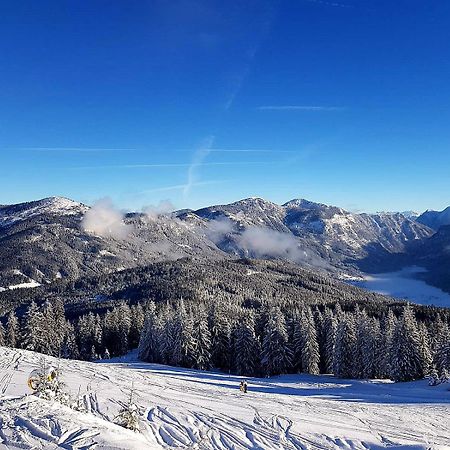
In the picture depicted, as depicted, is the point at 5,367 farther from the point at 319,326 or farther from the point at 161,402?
the point at 319,326

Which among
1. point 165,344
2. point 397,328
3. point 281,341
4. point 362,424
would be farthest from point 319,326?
point 362,424

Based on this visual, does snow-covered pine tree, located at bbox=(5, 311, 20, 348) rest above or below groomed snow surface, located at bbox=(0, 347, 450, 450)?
above

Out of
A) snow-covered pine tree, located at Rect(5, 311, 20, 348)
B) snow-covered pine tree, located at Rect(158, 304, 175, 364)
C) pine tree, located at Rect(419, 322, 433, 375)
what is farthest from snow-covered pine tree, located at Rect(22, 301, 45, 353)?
pine tree, located at Rect(419, 322, 433, 375)

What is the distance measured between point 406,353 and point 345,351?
32.3ft

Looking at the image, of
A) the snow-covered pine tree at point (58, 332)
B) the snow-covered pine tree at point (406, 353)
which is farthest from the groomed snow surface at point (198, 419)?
the snow-covered pine tree at point (58, 332)

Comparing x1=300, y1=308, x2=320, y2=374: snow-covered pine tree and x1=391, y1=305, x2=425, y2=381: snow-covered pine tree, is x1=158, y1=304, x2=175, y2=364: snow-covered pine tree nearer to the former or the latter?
x1=300, y1=308, x2=320, y2=374: snow-covered pine tree

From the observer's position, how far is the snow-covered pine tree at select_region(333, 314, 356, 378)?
58691mm

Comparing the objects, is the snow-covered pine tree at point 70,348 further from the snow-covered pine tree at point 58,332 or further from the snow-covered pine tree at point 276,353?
the snow-covered pine tree at point 276,353

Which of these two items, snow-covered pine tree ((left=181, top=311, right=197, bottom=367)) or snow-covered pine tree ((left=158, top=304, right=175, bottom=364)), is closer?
snow-covered pine tree ((left=181, top=311, right=197, bottom=367))

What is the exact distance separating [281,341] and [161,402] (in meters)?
42.9

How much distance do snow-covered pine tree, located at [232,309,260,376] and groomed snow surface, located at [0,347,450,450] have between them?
30924 millimetres

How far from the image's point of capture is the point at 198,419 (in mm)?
20266

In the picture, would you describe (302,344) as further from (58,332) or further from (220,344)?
(58,332)

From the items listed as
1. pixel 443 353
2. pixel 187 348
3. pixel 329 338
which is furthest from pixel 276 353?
pixel 443 353
